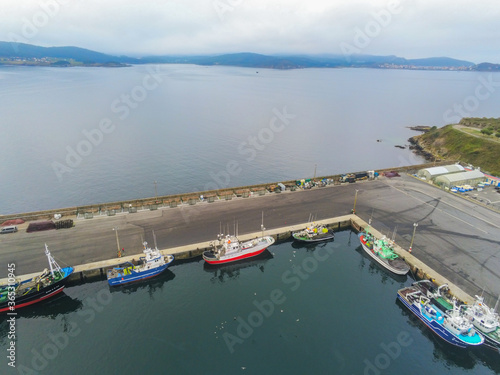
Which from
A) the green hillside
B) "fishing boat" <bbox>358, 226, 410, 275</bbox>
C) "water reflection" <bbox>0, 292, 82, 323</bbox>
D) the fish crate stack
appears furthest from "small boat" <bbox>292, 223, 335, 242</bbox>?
the green hillside

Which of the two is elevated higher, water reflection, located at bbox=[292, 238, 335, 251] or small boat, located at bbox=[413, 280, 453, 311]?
small boat, located at bbox=[413, 280, 453, 311]

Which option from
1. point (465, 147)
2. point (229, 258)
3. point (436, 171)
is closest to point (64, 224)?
point (229, 258)

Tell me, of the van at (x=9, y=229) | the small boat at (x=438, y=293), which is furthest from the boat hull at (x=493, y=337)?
the van at (x=9, y=229)

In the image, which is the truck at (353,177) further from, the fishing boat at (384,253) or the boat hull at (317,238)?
the fishing boat at (384,253)

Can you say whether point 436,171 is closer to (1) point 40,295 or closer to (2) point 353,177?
(2) point 353,177

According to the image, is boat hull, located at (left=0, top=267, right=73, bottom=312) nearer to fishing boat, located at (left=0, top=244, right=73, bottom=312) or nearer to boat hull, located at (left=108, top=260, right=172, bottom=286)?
fishing boat, located at (left=0, top=244, right=73, bottom=312)
